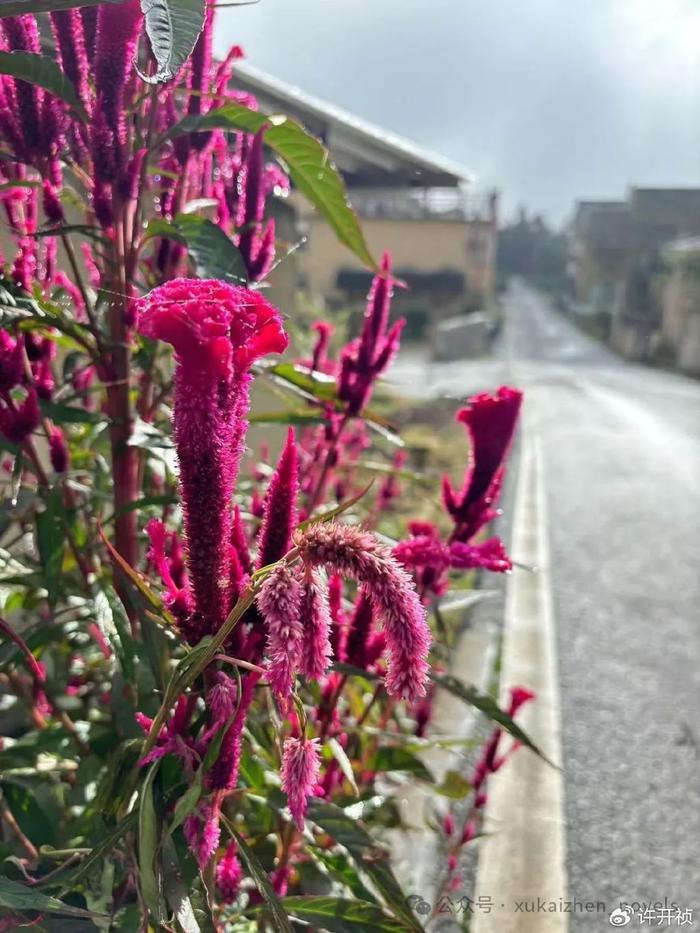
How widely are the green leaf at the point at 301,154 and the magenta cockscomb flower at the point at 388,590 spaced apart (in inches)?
19.9

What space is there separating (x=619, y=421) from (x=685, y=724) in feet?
27.2

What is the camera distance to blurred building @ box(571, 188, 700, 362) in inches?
961

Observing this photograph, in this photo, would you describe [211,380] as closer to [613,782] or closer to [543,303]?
[613,782]

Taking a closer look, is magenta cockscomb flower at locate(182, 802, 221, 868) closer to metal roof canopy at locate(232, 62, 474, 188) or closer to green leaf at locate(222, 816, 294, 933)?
green leaf at locate(222, 816, 294, 933)

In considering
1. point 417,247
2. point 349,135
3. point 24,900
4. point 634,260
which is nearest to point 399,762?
point 24,900

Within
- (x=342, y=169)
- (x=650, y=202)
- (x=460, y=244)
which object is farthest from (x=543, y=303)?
(x=342, y=169)

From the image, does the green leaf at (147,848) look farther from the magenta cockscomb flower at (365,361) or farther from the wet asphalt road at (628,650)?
the wet asphalt road at (628,650)

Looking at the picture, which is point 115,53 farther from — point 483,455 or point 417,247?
point 417,247

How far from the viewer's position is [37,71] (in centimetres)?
87

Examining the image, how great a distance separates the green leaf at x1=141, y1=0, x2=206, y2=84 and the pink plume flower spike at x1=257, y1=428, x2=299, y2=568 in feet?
1.10

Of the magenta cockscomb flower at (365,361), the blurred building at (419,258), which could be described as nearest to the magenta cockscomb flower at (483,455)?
the magenta cockscomb flower at (365,361)

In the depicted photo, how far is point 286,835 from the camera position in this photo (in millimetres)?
1274

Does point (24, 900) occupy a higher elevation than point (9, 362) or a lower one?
lower

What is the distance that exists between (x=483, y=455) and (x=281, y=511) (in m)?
0.45
